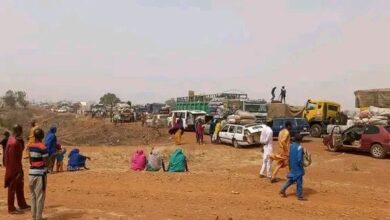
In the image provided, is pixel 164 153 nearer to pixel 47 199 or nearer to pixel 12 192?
pixel 47 199

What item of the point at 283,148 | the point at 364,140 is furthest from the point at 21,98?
the point at 283,148

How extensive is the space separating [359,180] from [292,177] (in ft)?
17.3

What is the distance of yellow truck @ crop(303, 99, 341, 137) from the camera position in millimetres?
30953

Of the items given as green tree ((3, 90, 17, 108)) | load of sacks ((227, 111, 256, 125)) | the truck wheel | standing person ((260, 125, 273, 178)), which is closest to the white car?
load of sacks ((227, 111, 256, 125))

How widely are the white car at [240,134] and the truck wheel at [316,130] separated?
6.13 meters

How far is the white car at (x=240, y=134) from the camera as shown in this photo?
25781 mm

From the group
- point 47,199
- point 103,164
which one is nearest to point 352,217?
point 47,199

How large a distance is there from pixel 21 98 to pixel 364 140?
8117cm

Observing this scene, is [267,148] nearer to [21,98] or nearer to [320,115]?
[320,115]

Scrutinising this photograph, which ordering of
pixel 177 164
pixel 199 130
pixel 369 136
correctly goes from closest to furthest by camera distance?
pixel 177 164, pixel 369 136, pixel 199 130

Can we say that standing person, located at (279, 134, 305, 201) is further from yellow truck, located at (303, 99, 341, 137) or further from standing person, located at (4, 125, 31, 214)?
yellow truck, located at (303, 99, 341, 137)

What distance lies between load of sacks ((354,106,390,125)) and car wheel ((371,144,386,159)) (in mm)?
3877

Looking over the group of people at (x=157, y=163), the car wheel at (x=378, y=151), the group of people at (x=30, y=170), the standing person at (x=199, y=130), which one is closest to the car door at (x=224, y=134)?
the standing person at (x=199, y=130)

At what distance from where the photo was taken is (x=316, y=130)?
31125 millimetres
